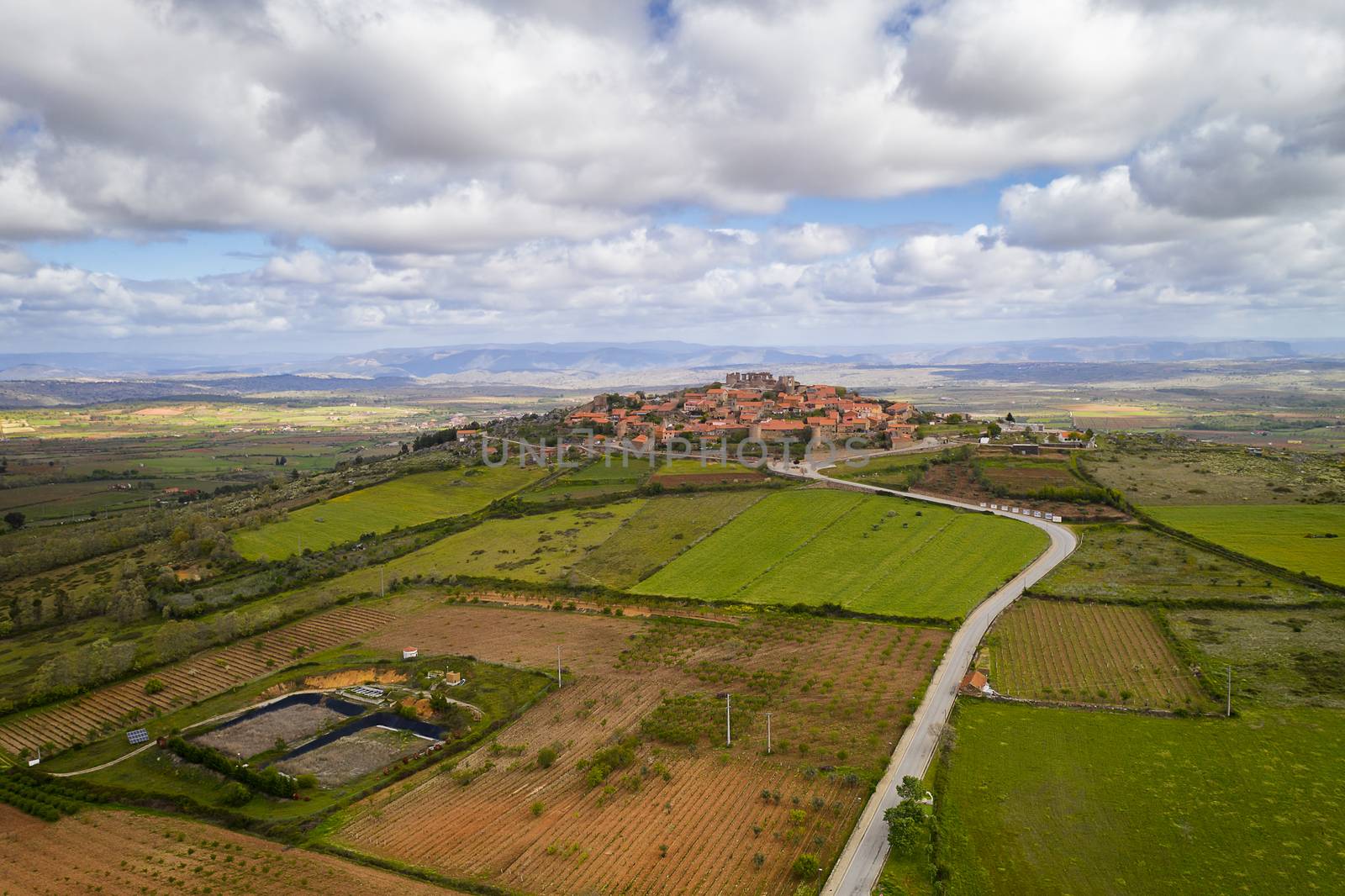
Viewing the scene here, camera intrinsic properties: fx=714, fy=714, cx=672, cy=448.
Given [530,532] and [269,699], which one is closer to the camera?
[269,699]

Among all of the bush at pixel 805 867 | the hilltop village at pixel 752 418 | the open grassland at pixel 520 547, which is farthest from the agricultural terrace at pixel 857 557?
the hilltop village at pixel 752 418

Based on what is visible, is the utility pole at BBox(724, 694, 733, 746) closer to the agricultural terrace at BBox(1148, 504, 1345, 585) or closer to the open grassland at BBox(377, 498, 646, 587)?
the open grassland at BBox(377, 498, 646, 587)

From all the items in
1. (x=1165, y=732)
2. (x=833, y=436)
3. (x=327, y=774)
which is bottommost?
(x=327, y=774)

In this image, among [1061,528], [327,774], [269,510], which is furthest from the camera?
[269,510]

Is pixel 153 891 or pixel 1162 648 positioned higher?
pixel 1162 648

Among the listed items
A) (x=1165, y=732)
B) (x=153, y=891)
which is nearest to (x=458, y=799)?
(x=153, y=891)

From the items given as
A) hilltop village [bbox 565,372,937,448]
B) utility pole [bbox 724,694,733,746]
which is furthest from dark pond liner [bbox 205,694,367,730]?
hilltop village [bbox 565,372,937,448]

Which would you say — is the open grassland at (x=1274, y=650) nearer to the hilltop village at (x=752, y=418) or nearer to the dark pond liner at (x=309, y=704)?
the dark pond liner at (x=309, y=704)

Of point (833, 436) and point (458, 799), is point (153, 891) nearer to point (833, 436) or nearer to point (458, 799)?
point (458, 799)
